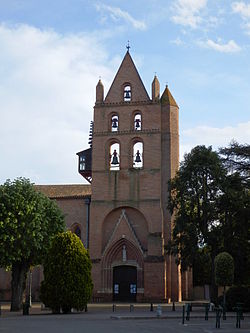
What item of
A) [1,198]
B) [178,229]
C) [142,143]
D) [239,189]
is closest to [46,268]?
[1,198]

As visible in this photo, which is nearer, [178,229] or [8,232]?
[8,232]

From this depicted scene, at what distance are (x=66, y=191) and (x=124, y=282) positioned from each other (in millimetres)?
12022

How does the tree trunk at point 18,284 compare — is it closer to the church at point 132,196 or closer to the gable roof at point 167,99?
the church at point 132,196

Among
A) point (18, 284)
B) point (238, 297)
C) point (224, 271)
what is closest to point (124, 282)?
point (18, 284)

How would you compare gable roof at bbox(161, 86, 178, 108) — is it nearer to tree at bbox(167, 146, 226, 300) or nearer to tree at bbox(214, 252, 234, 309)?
tree at bbox(167, 146, 226, 300)

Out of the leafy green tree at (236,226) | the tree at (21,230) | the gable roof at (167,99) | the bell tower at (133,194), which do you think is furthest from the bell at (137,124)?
the tree at (21,230)

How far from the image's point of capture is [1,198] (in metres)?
32.8

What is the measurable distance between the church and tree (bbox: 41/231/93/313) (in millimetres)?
14085

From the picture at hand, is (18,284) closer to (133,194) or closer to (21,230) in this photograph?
(21,230)

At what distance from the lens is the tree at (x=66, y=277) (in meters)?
28.1

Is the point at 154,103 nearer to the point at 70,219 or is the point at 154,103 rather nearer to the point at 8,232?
the point at 70,219

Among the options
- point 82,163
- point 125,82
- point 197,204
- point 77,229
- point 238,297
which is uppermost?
point 125,82

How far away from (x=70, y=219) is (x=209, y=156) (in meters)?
18.7

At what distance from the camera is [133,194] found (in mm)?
44938
